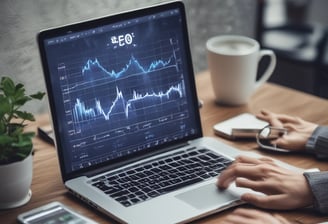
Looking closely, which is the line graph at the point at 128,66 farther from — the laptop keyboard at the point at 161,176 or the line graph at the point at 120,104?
the laptop keyboard at the point at 161,176

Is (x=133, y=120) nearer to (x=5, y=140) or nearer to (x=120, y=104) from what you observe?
(x=120, y=104)

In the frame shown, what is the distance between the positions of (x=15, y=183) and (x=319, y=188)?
551mm

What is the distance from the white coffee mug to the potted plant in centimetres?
54

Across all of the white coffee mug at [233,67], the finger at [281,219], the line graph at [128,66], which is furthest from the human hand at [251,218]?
the white coffee mug at [233,67]

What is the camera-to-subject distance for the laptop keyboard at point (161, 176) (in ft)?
4.24

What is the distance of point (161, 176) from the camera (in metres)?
1.35

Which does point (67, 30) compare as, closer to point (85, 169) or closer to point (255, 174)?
point (85, 169)

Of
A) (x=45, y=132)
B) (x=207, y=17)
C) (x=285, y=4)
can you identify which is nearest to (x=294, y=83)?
(x=285, y=4)

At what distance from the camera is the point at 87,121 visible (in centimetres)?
136

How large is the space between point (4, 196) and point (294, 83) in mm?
1844

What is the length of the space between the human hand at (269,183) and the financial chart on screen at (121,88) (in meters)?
0.20

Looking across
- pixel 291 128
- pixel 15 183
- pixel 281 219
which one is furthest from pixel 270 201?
pixel 15 183

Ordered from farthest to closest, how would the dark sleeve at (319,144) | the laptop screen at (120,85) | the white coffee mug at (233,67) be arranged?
the white coffee mug at (233,67) → the dark sleeve at (319,144) → the laptop screen at (120,85)

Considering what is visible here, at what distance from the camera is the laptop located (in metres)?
1.28
